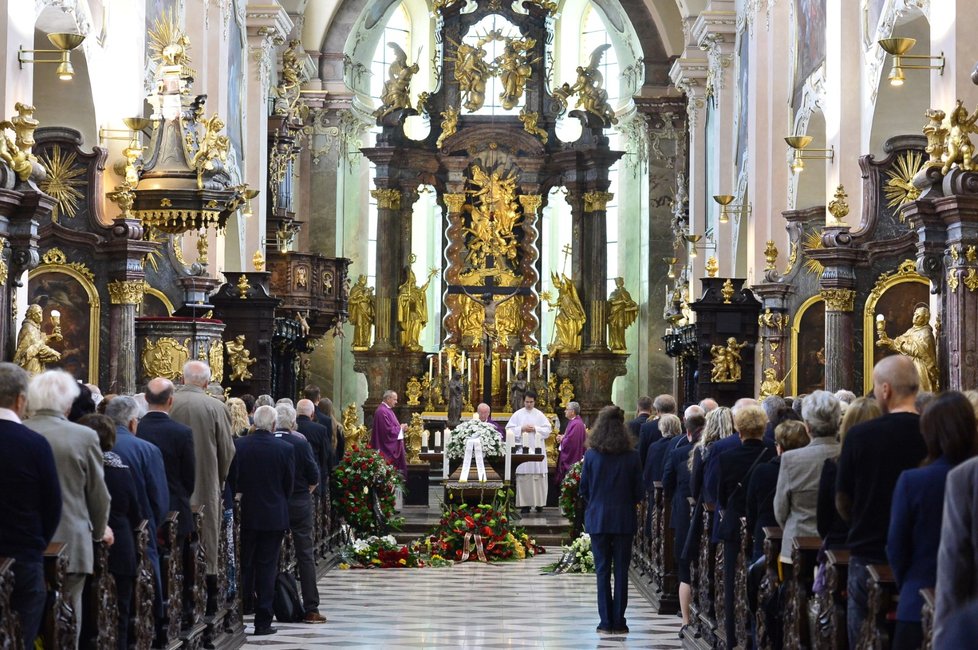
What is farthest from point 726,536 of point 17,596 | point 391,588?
point 391,588

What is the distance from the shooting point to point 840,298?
1684cm

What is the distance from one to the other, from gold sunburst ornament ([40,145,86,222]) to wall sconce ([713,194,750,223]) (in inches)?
395

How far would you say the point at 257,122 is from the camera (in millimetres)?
26156

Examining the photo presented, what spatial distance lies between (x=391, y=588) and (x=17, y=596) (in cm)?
884

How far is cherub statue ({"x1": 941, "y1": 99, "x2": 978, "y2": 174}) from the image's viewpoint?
480 inches

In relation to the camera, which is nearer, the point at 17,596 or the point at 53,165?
the point at 17,596

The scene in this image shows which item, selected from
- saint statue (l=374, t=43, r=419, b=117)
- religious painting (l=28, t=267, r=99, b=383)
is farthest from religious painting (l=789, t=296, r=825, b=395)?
saint statue (l=374, t=43, r=419, b=117)

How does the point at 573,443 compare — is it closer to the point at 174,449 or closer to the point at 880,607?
the point at 174,449

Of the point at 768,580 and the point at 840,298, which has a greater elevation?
the point at 840,298

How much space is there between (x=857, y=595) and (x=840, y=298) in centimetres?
1078

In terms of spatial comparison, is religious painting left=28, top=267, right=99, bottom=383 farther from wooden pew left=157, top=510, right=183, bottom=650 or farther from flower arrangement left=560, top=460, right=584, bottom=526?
wooden pew left=157, top=510, right=183, bottom=650

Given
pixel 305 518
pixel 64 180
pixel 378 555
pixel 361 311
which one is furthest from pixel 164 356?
pixel 361 311

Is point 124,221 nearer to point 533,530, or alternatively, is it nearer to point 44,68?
point 44,68

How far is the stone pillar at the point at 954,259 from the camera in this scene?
39.9ft
